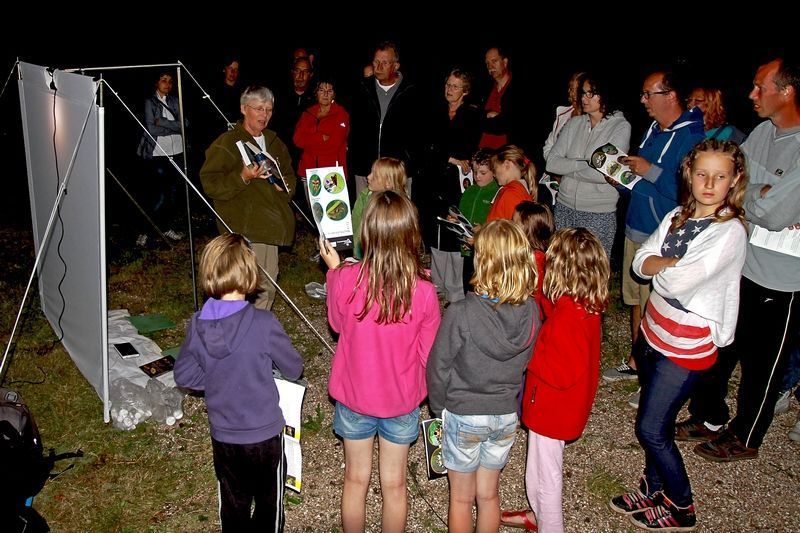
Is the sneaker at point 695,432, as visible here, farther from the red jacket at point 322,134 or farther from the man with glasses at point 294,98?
the man with glasses at point 294,98

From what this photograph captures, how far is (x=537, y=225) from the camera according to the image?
351 cm

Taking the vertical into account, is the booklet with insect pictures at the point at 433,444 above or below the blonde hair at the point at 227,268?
below

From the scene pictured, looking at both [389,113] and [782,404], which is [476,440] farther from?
[389,113]

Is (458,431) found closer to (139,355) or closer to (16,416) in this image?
(16,416)

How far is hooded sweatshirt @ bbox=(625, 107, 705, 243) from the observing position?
3865mm

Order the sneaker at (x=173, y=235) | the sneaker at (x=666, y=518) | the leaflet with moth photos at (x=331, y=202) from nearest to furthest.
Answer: the sneaker at (x=666, y=518) < the leaflet with moth photos at (x=331, y=202) < the sneaker at (x=173, y=235)

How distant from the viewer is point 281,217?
4.54 meters

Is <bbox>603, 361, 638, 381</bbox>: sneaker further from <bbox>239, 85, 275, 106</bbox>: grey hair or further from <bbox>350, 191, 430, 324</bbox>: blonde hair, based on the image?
<bbox>239, 85, 275, 106</bbox>: grey hair

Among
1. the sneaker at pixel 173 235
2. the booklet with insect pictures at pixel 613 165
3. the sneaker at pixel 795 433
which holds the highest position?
the booklet with insect pictures at pixel 613 165

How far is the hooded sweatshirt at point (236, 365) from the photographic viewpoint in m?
2.49

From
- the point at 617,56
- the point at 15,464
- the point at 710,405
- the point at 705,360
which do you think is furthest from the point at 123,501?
the point at 617,56

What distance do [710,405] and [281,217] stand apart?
3177 millimetres

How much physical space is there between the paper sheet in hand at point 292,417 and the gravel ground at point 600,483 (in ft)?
1.62

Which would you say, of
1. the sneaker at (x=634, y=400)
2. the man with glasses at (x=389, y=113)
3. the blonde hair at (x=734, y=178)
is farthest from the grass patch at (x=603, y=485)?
the man with glasses at (x=389, y=113)
